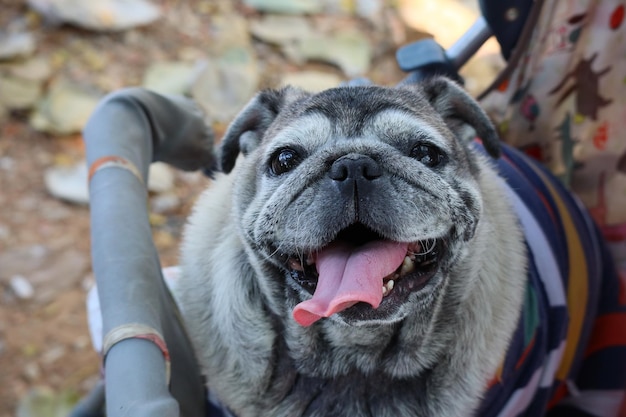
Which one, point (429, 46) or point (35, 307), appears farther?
point (35, 307)

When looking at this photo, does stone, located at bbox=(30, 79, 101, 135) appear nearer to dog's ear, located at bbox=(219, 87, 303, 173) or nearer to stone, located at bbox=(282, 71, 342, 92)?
stone, located at bbox=(282, 71, 342, 92)

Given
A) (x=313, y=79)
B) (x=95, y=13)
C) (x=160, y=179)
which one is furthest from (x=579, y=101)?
(x=95, y=13)

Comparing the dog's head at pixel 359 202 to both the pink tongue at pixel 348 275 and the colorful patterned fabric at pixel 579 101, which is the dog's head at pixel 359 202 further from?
the colorful patterned fabric at pixel 579 101

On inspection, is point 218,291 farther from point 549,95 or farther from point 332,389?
point 549,95

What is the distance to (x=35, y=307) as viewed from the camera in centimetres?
337

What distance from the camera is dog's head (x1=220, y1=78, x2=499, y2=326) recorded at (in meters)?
1.53

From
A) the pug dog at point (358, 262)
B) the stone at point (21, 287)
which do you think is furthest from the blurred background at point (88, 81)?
the pug dog at point (358, 262)

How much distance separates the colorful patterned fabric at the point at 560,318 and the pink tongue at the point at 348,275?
54cm

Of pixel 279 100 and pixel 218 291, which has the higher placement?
pixel 279 100

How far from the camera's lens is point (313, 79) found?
4.73m

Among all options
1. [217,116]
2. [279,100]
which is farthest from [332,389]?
[217,116]

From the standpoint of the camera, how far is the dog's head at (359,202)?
1528mm

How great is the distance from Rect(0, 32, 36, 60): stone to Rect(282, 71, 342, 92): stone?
1.68 meters

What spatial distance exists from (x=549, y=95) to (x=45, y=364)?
250 cm
